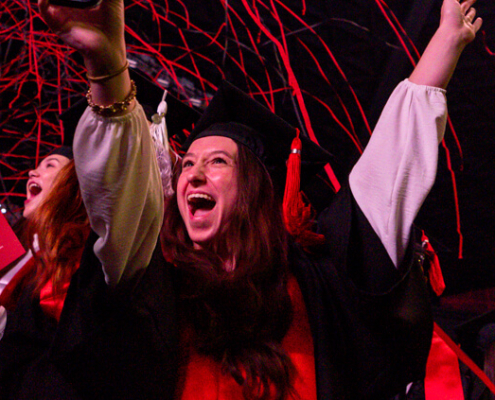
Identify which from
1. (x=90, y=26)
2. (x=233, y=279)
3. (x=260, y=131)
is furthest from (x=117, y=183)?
(x=260, y=131)

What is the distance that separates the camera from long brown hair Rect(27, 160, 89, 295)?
1417 mm

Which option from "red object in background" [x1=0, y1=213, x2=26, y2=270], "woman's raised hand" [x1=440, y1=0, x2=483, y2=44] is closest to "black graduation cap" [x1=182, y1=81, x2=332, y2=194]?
"woman's raised hand" [x1=440, y1=0, x2=483, y2=44]

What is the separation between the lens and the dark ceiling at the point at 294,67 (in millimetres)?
3184

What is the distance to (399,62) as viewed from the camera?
3703mm

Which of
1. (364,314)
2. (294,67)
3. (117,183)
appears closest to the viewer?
(117,183)

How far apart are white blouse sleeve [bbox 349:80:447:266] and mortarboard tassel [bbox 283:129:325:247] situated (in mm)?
377

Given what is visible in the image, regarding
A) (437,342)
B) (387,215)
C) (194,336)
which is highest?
(387,215)

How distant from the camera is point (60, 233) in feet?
4.80

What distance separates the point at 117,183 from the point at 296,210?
744mm

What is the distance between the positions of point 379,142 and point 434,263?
63 centimetres

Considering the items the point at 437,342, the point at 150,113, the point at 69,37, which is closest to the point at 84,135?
the point at 69,37

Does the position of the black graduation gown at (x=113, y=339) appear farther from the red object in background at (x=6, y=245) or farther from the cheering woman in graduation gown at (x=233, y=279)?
the red object in background at (x=6, y=245)

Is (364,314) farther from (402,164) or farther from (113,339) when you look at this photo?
(113,339)

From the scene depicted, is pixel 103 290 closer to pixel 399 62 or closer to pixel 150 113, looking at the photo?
pixel 150 113
